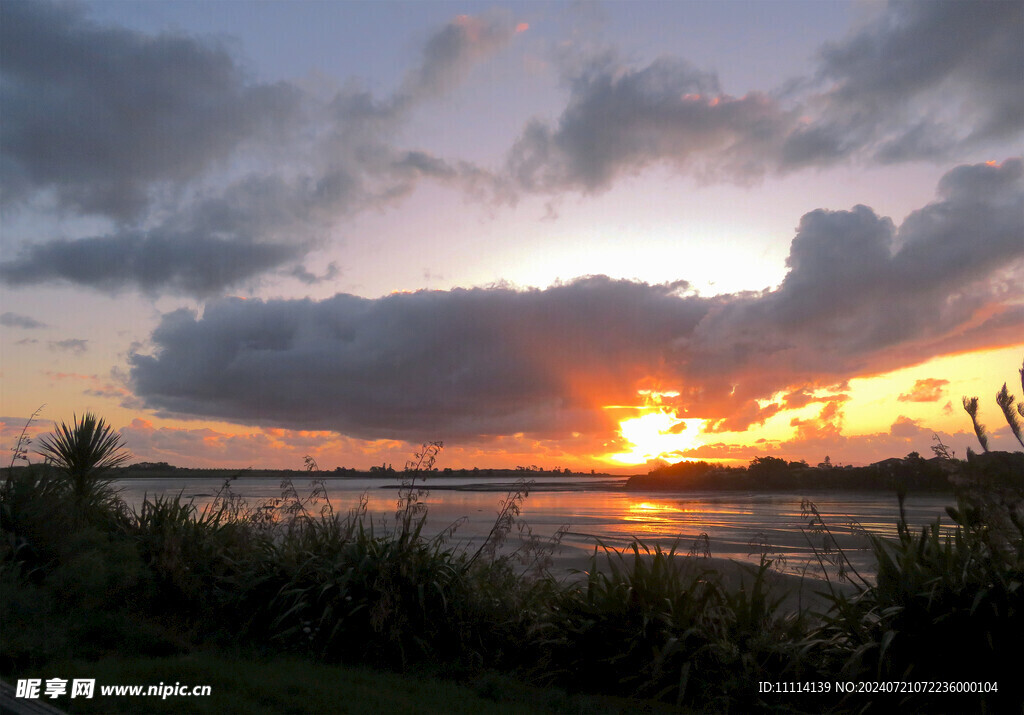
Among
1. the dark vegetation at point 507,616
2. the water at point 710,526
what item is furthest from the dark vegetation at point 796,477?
the dark vegetation at point 507,616

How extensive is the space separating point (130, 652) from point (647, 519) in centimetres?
2581

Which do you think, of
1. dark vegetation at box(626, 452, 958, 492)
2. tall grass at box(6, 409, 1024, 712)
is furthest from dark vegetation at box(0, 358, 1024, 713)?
dark vegetation at box(626, 452, 958, 492)

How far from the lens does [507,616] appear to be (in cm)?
813

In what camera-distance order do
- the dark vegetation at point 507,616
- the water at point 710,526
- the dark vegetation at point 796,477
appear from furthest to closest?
1. the dark vegetation at point 796,477
2. the water at point 710,526
3. the dark vegetation at point 507,616

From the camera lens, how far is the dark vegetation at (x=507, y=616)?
6.45m

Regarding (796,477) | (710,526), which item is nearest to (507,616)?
(710,526)

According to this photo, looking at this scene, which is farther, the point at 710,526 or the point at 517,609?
the point at 710,526

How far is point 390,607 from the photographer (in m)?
7.65

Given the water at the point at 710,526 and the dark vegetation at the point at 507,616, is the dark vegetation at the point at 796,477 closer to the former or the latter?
the water at the point at 710,526

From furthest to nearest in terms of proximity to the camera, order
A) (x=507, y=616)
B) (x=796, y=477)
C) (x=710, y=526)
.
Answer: (x=796, y=477) < (x=710, y=526) < (x=507, y=616)

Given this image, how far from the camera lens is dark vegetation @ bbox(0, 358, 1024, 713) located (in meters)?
6.45

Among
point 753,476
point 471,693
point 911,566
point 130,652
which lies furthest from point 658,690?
point 753,476

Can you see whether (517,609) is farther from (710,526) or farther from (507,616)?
(710,526)

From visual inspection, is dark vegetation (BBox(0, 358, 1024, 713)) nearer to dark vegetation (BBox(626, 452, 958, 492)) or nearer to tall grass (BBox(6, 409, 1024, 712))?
tall grass (BBox(6, 409, 1024, 712))
